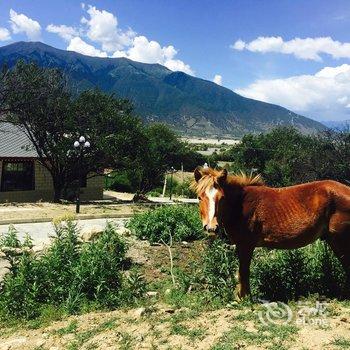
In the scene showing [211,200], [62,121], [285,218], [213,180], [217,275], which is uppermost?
[62,121]

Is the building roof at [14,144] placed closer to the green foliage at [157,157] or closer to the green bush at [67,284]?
the green foliage at [157,157]

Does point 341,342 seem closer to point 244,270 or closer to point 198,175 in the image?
point 244,270

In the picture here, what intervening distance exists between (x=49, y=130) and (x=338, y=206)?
87.7ft

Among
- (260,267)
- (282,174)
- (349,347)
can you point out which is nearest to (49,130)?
(260,267)

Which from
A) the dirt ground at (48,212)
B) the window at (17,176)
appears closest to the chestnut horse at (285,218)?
the dirt ground at (48,212)

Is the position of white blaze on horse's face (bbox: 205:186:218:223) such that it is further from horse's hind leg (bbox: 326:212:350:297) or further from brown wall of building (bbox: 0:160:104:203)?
brown wall of building (bbox: 0:160:104:203)

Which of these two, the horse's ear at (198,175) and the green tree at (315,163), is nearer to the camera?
the horse's ear at (198,175)

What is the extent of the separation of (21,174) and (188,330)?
29.6m

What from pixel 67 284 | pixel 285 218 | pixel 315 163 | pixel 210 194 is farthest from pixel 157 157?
pixel 210 194

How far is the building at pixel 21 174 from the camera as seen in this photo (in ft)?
104

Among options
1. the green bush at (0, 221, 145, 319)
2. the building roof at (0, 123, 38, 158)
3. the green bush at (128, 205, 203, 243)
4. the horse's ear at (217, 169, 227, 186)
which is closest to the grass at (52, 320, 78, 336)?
the green bush at (0, 221, 145, 319)

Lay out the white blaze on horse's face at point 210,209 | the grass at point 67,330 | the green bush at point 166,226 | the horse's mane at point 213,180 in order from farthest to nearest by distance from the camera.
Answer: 1. the green bush at point 166,226
2. the grass at point 67,330
3. the horse's mane at point 213,180
4. the white blaze on horse's face at point 210,209

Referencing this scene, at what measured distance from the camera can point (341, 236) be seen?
6418 millimetres

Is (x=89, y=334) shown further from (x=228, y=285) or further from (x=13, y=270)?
(x=13, y=270)
